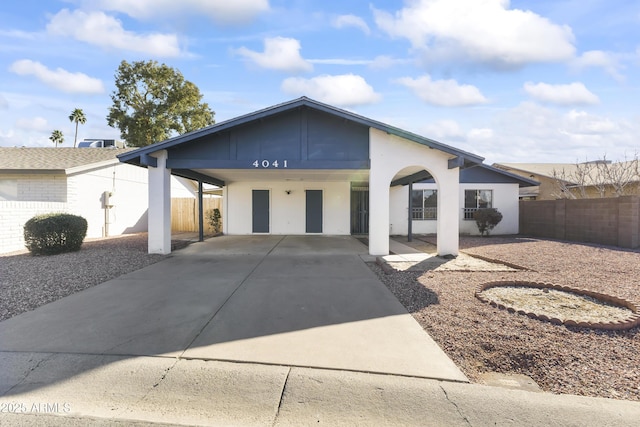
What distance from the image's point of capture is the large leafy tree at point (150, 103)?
25031 mm

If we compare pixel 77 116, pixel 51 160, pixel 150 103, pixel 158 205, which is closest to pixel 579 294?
pixel 158 205

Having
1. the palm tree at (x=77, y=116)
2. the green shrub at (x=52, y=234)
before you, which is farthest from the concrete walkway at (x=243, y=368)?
the palm tree at (x=77, y=116)

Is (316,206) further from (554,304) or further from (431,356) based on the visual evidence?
(431,356)

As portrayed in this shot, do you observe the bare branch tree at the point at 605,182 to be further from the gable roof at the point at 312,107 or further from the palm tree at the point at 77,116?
the palm tree at the point at 77,116

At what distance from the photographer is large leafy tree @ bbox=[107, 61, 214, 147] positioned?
25031 millimetres

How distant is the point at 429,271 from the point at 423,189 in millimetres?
9219

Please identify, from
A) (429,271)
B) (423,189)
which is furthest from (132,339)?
(423,189)

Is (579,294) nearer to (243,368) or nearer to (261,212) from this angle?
(243,368)

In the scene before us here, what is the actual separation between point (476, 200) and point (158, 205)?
14.9m

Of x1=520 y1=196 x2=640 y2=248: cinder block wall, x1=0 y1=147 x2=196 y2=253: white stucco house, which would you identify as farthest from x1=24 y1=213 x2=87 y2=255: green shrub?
x1=520 y1=196 x2=640 y2=248: cinder block wall

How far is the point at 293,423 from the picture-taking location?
2.32m

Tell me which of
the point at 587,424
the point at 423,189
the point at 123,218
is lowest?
the point at 587,424

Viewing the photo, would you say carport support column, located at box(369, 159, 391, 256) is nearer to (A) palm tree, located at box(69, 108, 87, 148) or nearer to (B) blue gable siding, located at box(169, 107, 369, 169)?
(B) blue gable siding, located at box(169, 107, 369, 169)

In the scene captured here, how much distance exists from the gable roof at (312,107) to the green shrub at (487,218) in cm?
680
